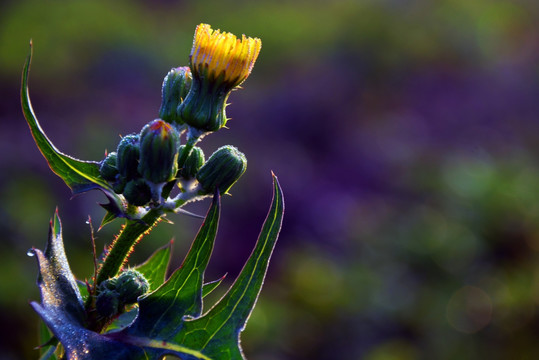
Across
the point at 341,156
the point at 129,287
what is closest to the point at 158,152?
the point at 129,287

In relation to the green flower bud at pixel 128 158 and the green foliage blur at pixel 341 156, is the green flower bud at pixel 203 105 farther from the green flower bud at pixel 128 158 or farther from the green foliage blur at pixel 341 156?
the green foliage blur at pixel 341 156

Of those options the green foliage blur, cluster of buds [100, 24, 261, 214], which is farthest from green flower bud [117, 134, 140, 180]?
the green foliage blur

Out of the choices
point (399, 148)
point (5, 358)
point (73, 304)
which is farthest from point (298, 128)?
point (73, 304)

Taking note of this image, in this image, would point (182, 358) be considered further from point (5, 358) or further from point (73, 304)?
point (5, 358)

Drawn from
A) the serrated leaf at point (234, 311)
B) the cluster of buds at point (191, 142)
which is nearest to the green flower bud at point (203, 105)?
the cluster of buds at point (191, 142)

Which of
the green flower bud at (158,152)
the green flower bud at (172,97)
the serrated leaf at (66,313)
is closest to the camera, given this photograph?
the serrated leaf at (66,313)

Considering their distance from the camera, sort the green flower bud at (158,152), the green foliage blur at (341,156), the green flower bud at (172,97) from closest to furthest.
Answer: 1. the green flower bud at (158,152)
2. the green flower bud at (172,97)
3. the green foliage blur at (341,156)
